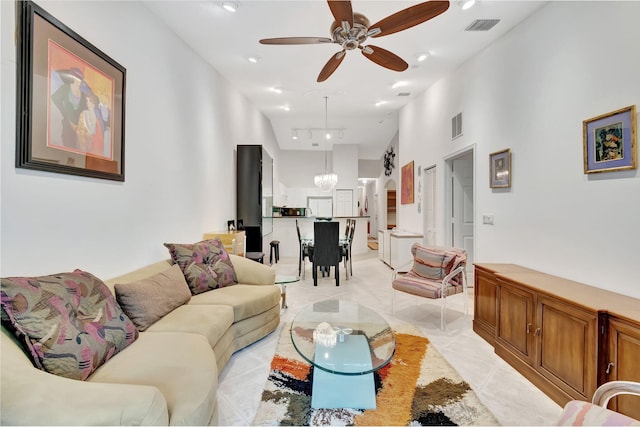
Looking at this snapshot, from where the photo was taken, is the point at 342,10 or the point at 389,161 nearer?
the point at 342,10

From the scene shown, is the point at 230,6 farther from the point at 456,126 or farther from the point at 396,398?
the point at 396,398

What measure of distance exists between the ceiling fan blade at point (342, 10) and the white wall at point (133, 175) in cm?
178

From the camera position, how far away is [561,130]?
2475 millimetres

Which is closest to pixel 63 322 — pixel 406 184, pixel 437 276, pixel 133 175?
pixel 133 175

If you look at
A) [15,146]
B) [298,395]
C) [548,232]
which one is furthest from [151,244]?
[548,232]

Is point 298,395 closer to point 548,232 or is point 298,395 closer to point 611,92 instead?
point 548,232

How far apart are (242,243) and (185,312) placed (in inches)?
88.6

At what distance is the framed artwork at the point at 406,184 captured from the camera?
605 cm

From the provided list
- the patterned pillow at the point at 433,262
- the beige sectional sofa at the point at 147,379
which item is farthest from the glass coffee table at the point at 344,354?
the patterned pillow at the point at 433,262

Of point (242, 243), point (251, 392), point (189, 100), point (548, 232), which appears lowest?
point (251, 392)

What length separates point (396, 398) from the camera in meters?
1.88

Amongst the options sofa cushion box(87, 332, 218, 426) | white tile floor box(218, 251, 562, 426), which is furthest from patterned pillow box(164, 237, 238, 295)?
sofa cushion box(87, 332, 218, 426)

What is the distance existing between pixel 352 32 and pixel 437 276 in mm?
2729

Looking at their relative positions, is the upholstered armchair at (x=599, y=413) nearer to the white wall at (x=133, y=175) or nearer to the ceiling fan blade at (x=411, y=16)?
the ceiling fan blade at (x=411, y=16)
